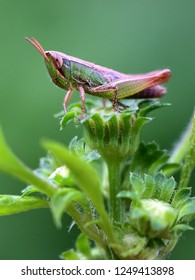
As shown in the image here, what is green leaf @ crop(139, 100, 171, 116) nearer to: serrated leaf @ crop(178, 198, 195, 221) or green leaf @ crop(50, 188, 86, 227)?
serrated leaf @ crop(178, 198, 195, 221)

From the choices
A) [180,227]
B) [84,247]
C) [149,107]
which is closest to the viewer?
[180,227]

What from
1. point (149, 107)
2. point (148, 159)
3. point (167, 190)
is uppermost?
point (149, 107)

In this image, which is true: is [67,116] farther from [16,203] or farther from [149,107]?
[16,203]

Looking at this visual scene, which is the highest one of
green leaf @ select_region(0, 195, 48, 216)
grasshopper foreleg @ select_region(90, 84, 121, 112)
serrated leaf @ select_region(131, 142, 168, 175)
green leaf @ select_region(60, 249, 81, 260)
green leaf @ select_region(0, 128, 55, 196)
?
grasshopper foreleg @ select_region(90, 84, 121, 112)

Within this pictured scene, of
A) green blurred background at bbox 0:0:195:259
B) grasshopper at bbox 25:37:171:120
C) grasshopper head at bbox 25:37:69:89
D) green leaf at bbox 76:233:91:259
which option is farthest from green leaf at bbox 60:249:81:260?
green blurred background at bbox 0:0:195:259

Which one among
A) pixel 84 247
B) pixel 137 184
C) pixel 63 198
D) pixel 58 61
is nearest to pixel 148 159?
pixel 137 184

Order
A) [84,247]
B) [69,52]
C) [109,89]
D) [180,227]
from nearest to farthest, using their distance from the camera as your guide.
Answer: [180,227], [84,247], [109,89], [69,52]
